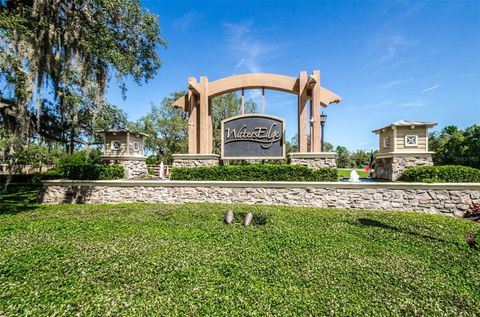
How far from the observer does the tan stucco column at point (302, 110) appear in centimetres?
1016

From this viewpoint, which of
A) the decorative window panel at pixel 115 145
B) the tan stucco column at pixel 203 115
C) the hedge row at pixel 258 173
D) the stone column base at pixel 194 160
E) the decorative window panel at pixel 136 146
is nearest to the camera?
the hedge row at pixel 258 173

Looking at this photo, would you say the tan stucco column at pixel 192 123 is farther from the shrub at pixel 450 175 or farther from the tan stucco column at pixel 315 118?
the shrub at pixel 450 175

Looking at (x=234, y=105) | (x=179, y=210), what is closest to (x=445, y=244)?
(x=179, y=210)

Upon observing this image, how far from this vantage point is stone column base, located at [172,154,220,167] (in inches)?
408

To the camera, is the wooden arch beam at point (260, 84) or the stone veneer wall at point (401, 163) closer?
the stone veneer wall at point (401, 163)

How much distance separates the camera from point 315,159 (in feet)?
31.4

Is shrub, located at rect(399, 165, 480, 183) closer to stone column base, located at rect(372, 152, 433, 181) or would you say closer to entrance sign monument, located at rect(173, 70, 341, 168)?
stone column base, located at rect(372, 152, 433, 181)

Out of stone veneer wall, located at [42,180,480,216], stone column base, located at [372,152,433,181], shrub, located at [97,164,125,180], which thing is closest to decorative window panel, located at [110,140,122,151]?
shrub, located at [97,164,125,180]

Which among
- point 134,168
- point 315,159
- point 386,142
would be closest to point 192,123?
point 134,168

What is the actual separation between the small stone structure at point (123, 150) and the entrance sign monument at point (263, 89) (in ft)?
10.4

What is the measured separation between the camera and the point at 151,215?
705 cm

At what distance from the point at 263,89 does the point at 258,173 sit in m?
4.50

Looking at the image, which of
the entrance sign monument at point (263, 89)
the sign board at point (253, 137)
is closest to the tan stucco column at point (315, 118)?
the entrance sign monument at point (263, 89)

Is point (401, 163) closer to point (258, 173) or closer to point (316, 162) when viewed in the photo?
point (316, 162)
